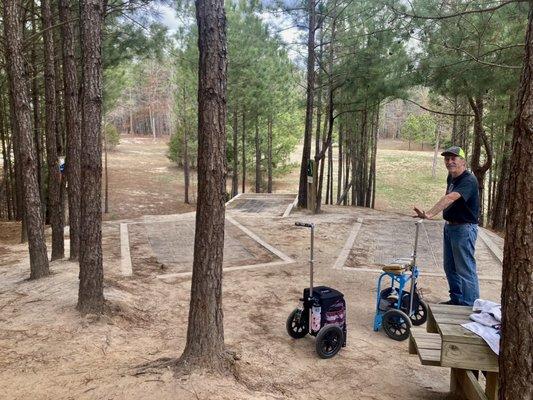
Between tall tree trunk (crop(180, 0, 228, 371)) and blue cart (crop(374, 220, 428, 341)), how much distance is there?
203 cm

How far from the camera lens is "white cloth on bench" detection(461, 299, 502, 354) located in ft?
9.27

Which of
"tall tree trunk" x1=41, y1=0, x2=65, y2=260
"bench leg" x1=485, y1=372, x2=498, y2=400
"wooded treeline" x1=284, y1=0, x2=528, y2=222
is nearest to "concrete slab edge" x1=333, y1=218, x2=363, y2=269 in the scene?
"wooded treeline" x1=284, y1=0, x2=528, y2=222

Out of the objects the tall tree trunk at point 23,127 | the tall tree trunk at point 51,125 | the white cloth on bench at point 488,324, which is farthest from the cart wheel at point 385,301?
the tall tree trunk at point 51,125

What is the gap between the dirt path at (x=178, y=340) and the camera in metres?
3.35

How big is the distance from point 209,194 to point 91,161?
219cm

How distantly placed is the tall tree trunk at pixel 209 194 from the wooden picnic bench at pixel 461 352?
1.59m

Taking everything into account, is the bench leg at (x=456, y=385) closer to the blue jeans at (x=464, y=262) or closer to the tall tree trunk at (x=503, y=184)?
the blue jeans at (x=464, y=262)

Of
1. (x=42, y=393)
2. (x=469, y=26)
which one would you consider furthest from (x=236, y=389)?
(x=469, y=26)

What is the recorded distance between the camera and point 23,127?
5895 millimetres

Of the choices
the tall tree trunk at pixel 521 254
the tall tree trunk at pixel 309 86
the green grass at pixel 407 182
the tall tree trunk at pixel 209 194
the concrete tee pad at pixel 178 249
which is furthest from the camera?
the green grass at pixel 407 182

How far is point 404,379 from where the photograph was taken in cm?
393

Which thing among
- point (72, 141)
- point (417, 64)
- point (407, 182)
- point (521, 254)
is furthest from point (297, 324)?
point (407, 182)

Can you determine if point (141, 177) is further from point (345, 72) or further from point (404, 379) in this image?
point (404, 379)

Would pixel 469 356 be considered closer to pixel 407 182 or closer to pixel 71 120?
pixel 71 120
